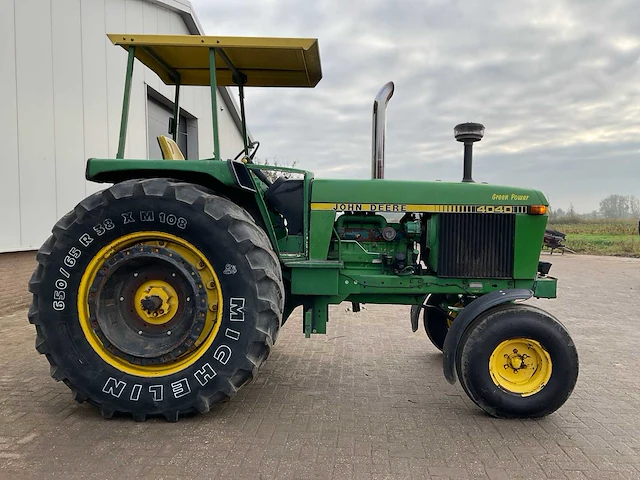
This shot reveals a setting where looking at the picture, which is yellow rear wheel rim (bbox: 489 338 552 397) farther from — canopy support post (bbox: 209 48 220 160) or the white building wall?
the white building wall

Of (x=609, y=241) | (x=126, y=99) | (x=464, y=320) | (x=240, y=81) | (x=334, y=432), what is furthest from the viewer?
(x=609, y=241)

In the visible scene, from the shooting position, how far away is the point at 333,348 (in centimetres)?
530

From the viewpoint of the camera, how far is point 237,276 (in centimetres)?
323

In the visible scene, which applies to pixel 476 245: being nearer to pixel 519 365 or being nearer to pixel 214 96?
pixel 519 365

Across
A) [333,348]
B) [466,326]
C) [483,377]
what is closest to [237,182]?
[466,326]

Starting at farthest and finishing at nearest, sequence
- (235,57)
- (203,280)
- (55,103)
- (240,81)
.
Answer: (55,103)
(240,81)
(235,57)
(203,280)

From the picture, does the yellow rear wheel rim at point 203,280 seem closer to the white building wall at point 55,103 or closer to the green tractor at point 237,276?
the green tractor at point 237,276

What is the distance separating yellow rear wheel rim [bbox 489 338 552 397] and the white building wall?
14.1 ft

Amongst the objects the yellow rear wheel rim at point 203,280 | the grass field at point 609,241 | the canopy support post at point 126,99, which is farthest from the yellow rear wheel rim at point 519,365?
the grass field at point 609,241

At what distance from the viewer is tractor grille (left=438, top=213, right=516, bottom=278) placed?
12.8 ft

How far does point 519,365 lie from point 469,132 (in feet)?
6.20

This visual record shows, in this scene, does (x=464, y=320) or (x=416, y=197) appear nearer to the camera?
(x=464, y=320)

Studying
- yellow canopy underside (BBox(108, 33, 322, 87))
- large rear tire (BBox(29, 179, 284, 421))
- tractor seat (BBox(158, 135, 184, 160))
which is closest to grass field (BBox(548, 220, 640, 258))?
yellow canopy underside (BBox(108, 33, 322, 87))

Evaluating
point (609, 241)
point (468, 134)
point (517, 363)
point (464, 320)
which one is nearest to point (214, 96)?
point (468, 134)
